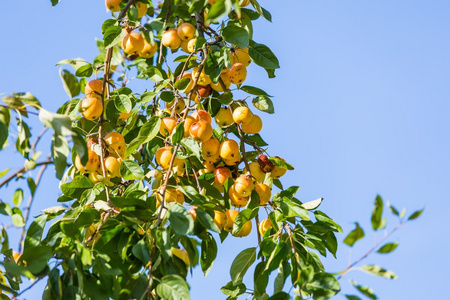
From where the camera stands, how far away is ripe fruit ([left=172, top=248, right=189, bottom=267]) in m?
1.77

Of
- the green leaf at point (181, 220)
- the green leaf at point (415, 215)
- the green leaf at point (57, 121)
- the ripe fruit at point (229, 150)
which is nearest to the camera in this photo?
the green leaf at point (415, 215)

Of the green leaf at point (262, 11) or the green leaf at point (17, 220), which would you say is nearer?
the green leaf at point (17, 220)

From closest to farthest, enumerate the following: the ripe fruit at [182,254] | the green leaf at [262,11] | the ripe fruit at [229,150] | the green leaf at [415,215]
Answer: the green leaf at [415,215], the ripe fruit at [182,254], the ripe fruit at [229,150], the green leaf at [262,11]

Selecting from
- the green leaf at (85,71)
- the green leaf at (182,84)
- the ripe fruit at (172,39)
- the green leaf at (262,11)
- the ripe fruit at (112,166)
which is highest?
the green leaf at (262,11)

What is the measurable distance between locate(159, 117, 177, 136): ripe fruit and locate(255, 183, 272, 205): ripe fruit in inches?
14.1

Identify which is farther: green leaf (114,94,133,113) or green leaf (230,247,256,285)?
green leaf (114,94,133,113)

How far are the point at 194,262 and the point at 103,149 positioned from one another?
0.56 meters

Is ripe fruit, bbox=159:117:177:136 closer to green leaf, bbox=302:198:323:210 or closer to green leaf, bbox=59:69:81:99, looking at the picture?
green leaf, bbox=59:69:81:99

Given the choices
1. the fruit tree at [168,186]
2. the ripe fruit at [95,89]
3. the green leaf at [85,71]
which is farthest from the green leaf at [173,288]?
the green leaf at [85,71]

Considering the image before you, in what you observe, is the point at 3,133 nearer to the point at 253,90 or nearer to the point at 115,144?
the point at 115,144

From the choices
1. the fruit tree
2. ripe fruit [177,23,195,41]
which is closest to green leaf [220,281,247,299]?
the fruit tree

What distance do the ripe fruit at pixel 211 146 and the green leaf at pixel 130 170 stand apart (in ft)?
0.79

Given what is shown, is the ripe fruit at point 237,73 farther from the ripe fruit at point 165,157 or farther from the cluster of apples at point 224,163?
the ripe fruit at point 165,157

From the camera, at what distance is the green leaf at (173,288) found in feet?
4.96
